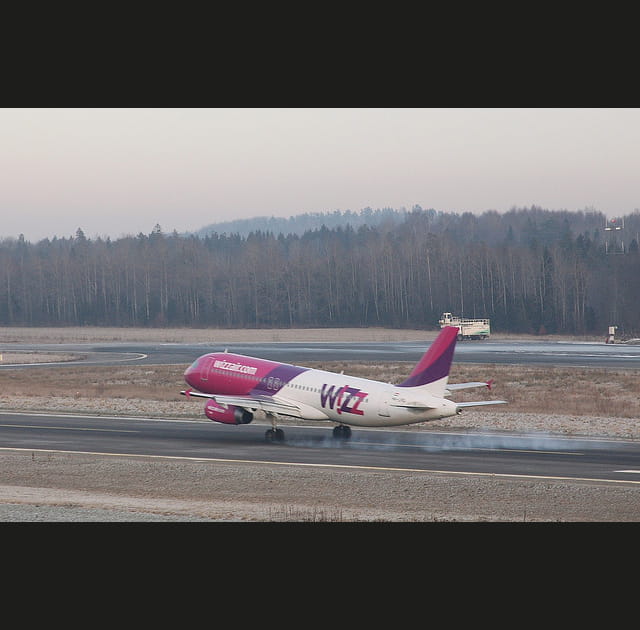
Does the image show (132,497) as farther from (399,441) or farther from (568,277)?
(568,277)

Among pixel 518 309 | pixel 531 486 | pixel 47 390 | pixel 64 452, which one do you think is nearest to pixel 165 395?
pixel 47 390

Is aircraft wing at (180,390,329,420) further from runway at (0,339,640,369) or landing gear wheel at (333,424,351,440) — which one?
runway at (0,339,640,369)

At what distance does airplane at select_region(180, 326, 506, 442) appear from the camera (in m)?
43.4

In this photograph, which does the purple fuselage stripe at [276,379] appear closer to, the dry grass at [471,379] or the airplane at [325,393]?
the airplane at [325,393]

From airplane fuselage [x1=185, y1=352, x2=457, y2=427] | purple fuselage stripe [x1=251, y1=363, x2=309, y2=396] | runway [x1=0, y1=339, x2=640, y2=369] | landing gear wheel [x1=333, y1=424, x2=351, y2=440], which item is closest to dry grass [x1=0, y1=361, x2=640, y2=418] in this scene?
runway [x1=0, y1=339, x2=640, y2=369]

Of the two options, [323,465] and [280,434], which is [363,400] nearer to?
[280,434]

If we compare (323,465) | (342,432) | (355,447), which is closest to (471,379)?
(342,432)

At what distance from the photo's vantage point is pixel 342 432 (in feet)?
160

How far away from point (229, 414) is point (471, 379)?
34879 mm

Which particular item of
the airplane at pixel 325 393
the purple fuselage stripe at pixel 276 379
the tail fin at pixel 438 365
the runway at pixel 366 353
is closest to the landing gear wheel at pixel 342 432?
the airplane at pixel 325 393

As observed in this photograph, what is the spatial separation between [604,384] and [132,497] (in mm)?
50759

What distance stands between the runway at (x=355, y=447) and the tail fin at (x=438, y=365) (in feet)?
10.5

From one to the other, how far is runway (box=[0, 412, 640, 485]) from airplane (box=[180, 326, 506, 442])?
142 centimetres

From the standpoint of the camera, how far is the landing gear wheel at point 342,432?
48.4m
